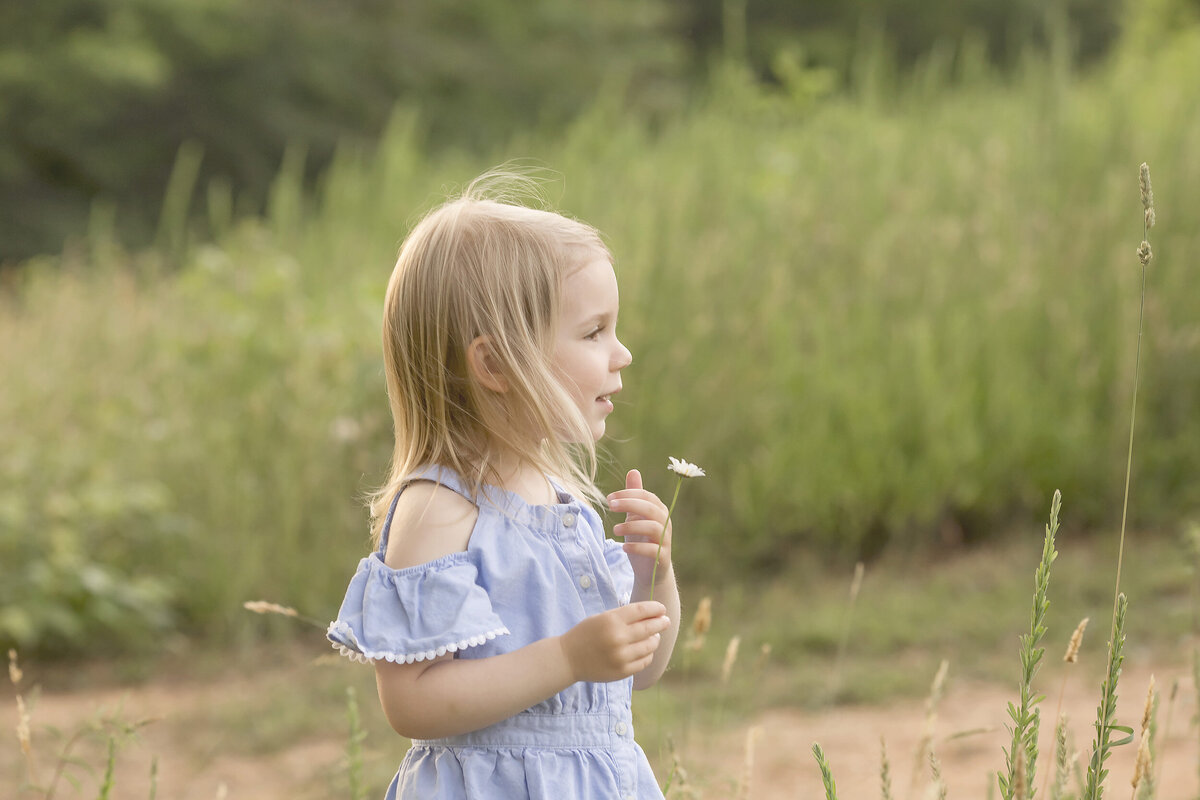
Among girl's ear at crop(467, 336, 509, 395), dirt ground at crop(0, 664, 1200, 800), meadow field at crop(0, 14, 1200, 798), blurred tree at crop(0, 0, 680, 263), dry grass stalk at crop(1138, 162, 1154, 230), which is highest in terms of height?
blurred tree at crop(0, 0, 680, 263)

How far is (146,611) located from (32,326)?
2.85m

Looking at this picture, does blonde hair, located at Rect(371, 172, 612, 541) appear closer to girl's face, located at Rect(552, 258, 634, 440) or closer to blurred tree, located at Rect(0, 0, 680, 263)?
girl's face, located at Rect(552, 258, 634, 440)

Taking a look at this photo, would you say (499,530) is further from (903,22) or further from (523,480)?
(903,22)

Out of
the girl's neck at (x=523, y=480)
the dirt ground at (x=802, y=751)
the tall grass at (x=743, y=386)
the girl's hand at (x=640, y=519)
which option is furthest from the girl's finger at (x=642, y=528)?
the tall grass at (x=743, y=386)

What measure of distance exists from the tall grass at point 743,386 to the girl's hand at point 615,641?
3.41 m

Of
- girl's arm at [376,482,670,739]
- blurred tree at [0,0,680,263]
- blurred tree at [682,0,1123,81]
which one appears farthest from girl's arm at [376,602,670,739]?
blurred tree at [682,0,1123,81]

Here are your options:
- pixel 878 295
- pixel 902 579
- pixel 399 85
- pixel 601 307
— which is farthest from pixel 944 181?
pixel 399 85

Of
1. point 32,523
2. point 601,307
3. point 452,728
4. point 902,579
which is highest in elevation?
point 601,307

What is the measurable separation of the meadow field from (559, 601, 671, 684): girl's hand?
8.16 feet

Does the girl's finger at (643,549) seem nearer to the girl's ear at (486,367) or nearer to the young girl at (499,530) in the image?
the young girl at (499,530)

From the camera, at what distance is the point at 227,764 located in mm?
3867

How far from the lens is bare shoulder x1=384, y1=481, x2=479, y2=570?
1.43 meters

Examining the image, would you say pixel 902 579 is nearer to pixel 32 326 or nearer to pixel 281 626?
pixel 281 626

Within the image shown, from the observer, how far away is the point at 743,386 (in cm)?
555
